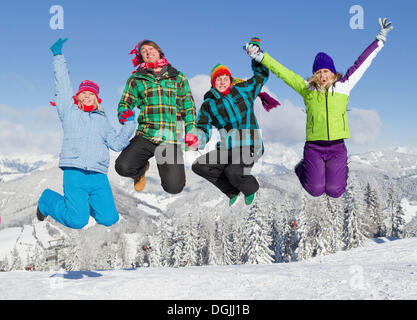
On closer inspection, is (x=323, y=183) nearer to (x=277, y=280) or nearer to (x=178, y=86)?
(x=277, y=280)

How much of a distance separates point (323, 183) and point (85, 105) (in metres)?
5.15

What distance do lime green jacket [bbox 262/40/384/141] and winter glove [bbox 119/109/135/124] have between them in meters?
2.87

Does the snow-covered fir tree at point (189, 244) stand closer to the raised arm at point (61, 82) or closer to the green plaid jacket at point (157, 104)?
the green plaid jacket at point (157, 104)

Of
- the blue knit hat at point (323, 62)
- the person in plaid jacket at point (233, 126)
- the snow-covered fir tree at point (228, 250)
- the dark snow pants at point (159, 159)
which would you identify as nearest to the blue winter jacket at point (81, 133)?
the dark snow pants at point (159, 159)

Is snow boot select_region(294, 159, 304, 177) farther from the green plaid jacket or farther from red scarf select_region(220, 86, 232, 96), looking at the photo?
the green plaid jacket

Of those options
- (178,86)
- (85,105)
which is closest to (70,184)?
(85,105)

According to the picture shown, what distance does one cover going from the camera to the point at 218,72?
733cm

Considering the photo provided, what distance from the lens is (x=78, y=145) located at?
21.1 feet

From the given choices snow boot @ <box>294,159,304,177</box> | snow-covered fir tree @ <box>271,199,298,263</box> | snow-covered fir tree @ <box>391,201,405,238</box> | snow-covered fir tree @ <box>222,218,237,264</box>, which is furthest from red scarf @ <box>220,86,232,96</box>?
snow-covered fir tree @ <box>391,201,405,238</box>

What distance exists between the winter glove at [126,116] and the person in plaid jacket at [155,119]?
42 cm

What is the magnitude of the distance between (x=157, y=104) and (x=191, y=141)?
1.14 metres

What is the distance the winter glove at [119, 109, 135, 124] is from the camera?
6221 millimetres
